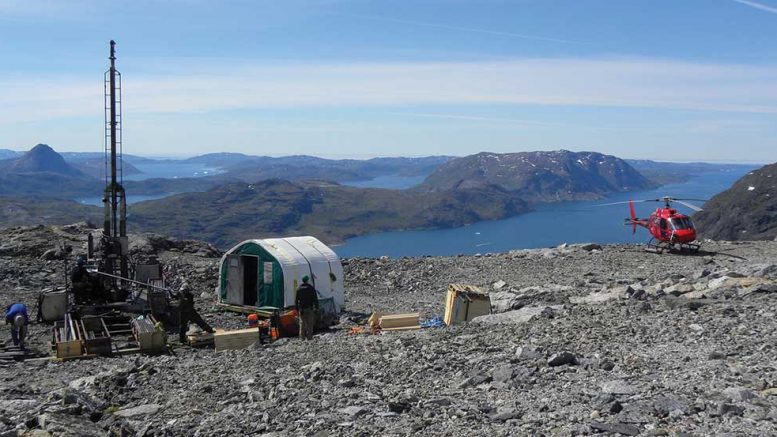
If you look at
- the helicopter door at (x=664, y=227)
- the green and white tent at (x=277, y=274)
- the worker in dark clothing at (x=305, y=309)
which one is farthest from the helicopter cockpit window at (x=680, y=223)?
the worker in dark clothing at (x=305, y=309)

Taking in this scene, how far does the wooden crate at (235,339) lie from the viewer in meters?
14.1

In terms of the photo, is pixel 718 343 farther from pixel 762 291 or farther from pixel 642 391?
pixel 762 291

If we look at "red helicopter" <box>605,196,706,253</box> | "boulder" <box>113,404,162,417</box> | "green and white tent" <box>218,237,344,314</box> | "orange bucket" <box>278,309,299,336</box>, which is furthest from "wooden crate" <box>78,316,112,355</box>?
"red helicopter" <box>605,196,706,253</box>

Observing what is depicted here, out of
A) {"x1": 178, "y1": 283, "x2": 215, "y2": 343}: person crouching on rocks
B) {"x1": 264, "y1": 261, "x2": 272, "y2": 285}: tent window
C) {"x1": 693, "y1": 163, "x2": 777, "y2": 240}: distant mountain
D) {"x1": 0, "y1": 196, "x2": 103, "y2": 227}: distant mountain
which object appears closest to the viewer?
{"x1": 178, "y1": 283, "x2": 215, "y2": 343}: person crouching on rocks


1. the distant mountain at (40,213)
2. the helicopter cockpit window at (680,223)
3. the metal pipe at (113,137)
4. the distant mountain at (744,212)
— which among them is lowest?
the distant mountain at (40,213)

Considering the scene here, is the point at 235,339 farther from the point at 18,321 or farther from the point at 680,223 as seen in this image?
the point at 680,223

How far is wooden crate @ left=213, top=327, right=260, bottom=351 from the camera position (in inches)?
556

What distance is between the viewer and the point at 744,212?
11106 cm

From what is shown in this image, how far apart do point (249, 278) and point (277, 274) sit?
1469mm

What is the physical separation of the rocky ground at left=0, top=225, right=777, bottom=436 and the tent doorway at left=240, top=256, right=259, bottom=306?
3.87 m

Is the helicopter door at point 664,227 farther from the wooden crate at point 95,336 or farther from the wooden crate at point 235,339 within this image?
the wooden crate at point 95,336

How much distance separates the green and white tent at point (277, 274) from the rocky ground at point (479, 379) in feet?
8.13

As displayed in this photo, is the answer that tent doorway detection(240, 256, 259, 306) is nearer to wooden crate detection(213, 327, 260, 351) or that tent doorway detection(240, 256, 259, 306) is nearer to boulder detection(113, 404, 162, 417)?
wooden crate detection(213, 327, 260, 351)

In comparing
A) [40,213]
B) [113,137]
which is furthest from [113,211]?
[40,213]
